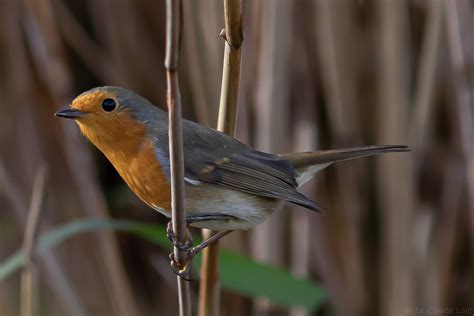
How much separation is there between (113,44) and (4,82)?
43 cm

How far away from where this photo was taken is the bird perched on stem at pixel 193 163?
5.32ft

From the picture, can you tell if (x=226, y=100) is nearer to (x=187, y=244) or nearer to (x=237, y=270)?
(x=187, y=244)

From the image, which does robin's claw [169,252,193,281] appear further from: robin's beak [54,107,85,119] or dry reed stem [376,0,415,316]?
dry reed stem [376,0,415,316]

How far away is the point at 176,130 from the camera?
1175 mm

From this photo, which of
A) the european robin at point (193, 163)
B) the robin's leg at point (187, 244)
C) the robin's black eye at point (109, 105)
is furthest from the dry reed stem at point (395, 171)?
the robin's black eye at point (109, 105)

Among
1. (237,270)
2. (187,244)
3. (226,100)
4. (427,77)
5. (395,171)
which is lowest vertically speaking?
(237,270)

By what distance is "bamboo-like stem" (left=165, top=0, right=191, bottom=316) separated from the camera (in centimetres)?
104

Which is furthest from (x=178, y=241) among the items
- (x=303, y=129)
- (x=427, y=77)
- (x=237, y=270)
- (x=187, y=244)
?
(x=427, y=77)

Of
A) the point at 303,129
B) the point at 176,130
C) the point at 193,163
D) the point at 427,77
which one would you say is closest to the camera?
the point at 176,130

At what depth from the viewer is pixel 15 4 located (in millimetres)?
2430

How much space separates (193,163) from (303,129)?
0.75m

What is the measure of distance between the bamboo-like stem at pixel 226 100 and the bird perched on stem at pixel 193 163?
84 millimetres

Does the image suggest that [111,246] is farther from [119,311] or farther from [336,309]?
[336,309]

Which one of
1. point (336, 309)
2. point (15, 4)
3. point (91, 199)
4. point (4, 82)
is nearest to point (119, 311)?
point (91, 199)
